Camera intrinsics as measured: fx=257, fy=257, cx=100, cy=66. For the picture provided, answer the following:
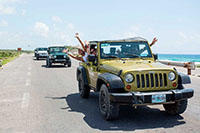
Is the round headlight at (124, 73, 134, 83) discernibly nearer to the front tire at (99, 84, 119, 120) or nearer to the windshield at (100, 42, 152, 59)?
the front tire at (99, 84, 119, 120)

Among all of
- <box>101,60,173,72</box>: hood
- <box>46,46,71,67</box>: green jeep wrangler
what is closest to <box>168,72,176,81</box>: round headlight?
<box>101,60,173,72</box>: hood

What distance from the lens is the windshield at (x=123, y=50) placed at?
6.78 m

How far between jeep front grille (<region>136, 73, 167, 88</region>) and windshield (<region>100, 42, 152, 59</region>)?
4.72ft

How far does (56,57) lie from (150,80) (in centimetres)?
1869

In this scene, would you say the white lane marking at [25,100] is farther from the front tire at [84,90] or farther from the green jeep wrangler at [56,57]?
the green jeep wrangler at [56,57]

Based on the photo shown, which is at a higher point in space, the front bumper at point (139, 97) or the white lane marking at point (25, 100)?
the front bumper at point (139, 97)

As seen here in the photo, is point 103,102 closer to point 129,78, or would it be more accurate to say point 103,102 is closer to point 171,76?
point 129,78

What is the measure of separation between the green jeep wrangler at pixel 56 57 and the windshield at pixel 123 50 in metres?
16.8

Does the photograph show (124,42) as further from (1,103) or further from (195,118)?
(1,103)

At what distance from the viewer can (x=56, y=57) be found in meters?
23.3

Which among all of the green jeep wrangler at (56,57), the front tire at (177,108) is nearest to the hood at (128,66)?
the front tire at (177,108)

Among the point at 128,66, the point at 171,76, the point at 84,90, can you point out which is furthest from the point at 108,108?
the point at 84,90

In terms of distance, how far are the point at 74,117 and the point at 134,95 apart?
1.70 m

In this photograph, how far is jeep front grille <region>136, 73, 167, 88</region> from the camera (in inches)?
211
